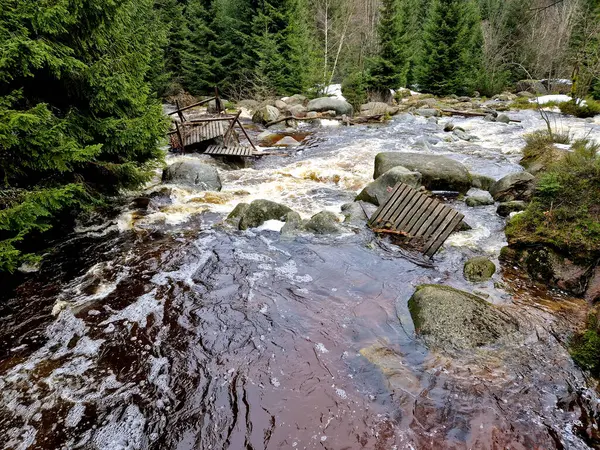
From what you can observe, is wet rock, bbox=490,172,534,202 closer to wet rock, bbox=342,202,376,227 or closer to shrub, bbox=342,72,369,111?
wet rock, bbox=342,202,376,227

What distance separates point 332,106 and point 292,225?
1591 cm

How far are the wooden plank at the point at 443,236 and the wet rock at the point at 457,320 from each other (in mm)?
1716

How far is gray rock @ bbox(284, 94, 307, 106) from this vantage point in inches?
919

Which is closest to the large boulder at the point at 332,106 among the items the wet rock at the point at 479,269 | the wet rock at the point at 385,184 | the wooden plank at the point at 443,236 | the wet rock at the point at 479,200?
the wet rock at the point at 385,184

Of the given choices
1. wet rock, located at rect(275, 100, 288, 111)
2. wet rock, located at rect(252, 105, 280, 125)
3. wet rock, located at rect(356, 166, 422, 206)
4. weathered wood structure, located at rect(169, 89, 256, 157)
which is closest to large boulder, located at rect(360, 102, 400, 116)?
wet rock, located at rect(275, 100, 288, 111)

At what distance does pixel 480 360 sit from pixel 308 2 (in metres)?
35.9

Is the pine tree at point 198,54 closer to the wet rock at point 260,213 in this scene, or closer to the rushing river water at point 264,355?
the wet rock at point 260,213

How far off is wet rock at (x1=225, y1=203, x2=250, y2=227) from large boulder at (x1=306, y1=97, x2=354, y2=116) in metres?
15.2

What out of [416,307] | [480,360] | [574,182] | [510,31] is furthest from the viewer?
[510,31]

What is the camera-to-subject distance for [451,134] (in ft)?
53.5

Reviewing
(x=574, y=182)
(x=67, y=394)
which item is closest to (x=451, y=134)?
(x=574, y=182)

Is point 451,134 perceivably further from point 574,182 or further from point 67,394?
point 67,394

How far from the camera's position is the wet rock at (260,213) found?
7.61 metres

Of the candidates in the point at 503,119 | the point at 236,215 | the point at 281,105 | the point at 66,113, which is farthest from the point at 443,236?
the point at 281,105
